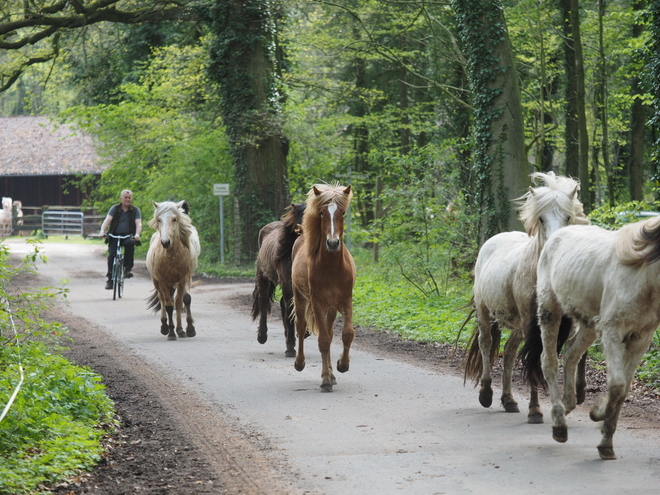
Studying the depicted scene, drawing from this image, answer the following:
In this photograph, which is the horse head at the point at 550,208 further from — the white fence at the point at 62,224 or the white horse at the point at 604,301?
the white fence at the point at 62,224

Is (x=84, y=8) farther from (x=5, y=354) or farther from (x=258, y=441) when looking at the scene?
(x=258, y=441)

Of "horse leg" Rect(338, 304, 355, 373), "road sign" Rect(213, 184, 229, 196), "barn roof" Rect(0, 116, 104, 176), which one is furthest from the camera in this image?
"barn roof" Rect(0, 116, 104, 176)

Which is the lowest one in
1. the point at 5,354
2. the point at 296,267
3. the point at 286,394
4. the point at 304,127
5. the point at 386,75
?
the point at 286,394

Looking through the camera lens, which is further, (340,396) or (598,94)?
(598,94)

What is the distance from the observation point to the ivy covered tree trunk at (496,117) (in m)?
14.9

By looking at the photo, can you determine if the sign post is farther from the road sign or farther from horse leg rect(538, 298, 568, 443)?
horse leg rect(538, 298, 568, 443)

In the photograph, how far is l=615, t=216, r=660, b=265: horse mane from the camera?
18.5 feet

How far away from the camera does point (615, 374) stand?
225 inches

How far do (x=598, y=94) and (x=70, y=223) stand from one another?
38.1 metres

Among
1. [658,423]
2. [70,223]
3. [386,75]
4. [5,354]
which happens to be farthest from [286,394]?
[70,223]

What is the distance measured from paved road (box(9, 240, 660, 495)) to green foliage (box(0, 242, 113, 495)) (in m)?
1.34

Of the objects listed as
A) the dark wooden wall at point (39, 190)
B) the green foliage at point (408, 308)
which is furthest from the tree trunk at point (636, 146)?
the dark wooden wall at point (39, 190)

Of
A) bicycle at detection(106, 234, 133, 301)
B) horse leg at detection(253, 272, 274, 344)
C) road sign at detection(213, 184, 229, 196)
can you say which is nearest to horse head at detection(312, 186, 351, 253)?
horse leg at detection(253, 272, 274, 344)

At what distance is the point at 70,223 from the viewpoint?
53125 millimetres
